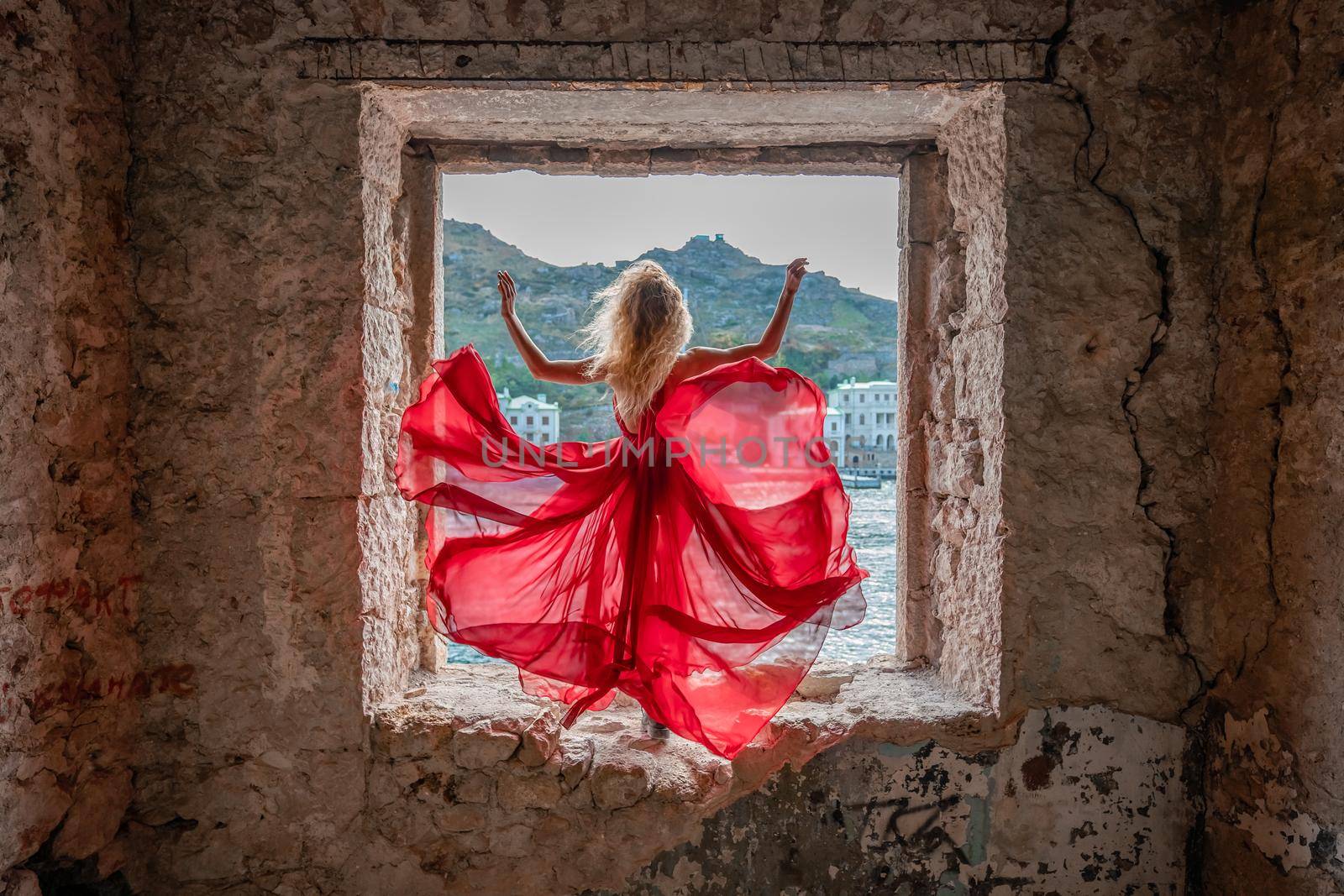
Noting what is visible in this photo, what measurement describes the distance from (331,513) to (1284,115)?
239cm

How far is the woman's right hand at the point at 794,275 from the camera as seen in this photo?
1781 millimetres

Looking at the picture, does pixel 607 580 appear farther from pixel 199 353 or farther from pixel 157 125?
pixel 157 125

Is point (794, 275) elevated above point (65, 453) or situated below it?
above

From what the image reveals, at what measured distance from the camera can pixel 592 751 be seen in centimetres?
175

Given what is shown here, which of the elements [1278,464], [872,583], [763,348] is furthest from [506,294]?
[1278,464]

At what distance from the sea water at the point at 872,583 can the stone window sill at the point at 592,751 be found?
0.42 meters

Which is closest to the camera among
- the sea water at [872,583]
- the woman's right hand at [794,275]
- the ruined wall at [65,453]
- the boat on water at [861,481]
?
the ruined wall at [65,453]

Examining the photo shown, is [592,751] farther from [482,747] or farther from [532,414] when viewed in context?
[532,414]

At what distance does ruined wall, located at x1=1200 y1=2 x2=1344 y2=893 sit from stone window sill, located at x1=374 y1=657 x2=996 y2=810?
0.59 m

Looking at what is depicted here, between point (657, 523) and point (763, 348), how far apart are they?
0.53 metres

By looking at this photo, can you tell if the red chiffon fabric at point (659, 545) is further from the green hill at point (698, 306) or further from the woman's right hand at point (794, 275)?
the green hill at point (698, 306)

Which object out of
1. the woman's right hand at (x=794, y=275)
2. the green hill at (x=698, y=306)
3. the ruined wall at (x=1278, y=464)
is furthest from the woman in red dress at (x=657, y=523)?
the ruined wall at (x=1278, y=464)

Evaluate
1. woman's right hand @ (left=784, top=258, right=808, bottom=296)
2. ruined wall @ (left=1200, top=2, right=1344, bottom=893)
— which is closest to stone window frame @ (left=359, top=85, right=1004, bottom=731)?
woman's right hand @ (left=784, top=258, right=808, bottom=296)

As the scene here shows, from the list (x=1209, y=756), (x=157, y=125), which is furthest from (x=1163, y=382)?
(x=157, y=125)
